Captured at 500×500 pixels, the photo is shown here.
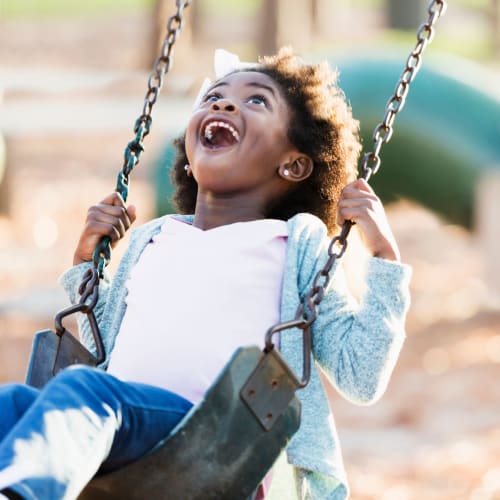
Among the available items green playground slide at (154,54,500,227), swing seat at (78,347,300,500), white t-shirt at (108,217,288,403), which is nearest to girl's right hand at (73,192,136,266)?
white t-shirt at (108,217,288,403)

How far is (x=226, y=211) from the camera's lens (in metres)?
2.43

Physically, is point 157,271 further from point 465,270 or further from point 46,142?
point 46,142

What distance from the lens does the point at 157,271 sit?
2.33 meters

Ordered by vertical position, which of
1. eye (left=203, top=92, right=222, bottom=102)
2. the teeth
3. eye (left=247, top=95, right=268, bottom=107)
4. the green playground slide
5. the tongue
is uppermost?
eye (left=247, top=95, right=268, bottom=107)

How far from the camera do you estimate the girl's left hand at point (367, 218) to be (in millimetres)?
2176

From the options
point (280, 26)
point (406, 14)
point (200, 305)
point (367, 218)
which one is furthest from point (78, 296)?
point (406, 14)

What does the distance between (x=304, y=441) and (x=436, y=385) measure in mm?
3173

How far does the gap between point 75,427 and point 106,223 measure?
78 centimetres

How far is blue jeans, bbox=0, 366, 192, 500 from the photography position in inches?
67.5

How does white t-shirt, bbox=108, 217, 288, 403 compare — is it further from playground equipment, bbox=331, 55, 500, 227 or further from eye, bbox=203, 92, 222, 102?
playground equipment, bbox=331, 55, 500, 227

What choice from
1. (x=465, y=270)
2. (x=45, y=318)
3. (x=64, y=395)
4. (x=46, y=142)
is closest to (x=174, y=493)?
(x=64, y=395)

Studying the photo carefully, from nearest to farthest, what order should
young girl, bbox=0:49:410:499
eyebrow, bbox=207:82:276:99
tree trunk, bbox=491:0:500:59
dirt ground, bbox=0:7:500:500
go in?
young girl, bbox=0:49:410:499 < eyebrow, bbox=207:82:276:99 < dirt ground, bbox=0:7:500:500 < tree trunk, bbox=491:0:500:59

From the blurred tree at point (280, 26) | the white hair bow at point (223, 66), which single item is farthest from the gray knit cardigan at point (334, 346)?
the blurred tree at point (280, 26)

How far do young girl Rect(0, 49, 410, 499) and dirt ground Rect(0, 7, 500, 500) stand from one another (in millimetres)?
1804
